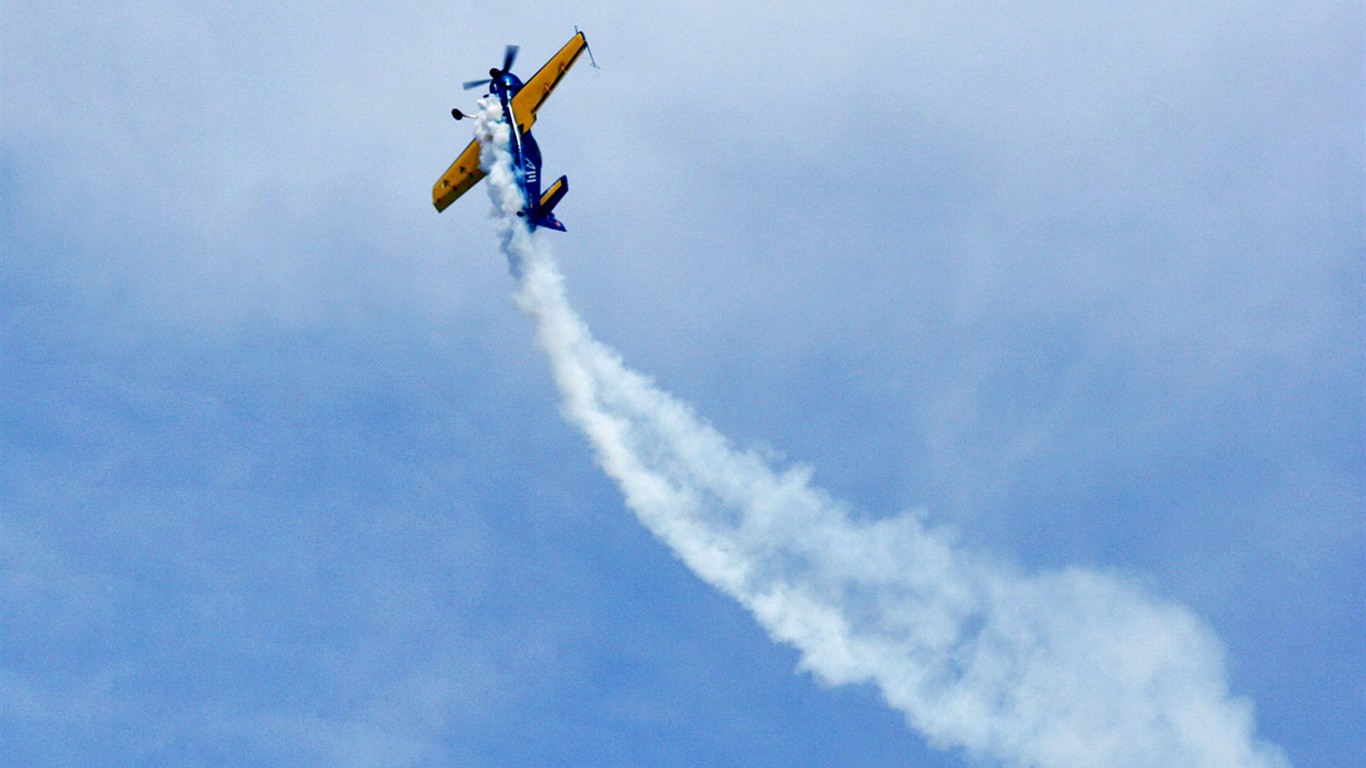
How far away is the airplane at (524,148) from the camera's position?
85.6m

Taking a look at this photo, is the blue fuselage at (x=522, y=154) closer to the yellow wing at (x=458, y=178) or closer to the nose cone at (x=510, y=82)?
the nose cone at (x=510, y=82)

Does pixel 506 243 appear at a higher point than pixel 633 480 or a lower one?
higher

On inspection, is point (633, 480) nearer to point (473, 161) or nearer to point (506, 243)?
point (506, 243)

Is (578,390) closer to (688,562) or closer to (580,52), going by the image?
(688,562)

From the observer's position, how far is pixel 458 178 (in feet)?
293

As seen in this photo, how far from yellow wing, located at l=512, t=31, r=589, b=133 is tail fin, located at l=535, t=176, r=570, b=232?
3863 mm

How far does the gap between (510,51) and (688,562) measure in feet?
107

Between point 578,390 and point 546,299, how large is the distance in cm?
594

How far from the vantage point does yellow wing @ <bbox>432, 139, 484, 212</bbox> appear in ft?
291

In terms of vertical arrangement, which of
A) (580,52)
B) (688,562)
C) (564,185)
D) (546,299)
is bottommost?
(688,562)

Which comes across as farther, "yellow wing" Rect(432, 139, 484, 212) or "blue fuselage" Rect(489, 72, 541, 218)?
"yellow wing" Rect(432, 139, 484, 212)

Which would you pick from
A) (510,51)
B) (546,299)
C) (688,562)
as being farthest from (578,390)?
(510,51)

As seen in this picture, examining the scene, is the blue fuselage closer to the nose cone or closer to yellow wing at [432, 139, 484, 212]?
the nose cone

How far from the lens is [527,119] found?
3447 inches
